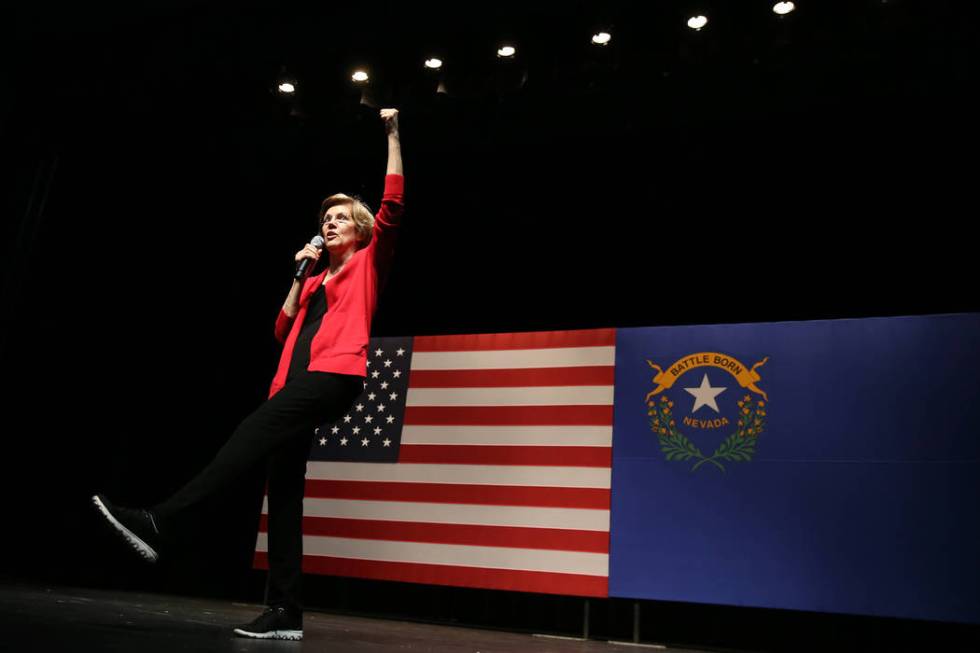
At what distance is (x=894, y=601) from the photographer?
2.88 meters

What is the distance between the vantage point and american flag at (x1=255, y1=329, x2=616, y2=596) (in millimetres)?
3418

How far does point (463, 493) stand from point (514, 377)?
1.89 ft

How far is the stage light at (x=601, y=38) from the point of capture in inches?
148

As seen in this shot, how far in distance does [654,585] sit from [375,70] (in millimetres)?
2820

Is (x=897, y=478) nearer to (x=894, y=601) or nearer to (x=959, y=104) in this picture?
(x=894, y=601)

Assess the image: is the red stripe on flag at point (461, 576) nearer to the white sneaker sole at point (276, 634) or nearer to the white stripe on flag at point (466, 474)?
the white stripe on flag at point (466, 474)

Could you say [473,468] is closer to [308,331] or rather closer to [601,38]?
[308,331]

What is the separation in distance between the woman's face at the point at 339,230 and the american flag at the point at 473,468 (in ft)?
4.97

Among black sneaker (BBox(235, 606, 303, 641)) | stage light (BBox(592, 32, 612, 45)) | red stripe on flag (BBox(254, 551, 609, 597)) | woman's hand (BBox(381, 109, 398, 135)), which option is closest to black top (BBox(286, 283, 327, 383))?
woman's hand (BBox(381, 109, 398, 135))

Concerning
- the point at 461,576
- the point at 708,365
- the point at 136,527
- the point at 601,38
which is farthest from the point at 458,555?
the point at 601,38

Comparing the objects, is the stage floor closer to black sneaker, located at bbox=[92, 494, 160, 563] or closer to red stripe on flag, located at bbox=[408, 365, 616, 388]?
black sneaker, located at bbox=[92, 494, 160, 563]

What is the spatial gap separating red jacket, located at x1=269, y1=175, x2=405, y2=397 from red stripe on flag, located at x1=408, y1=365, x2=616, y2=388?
1.52 metres

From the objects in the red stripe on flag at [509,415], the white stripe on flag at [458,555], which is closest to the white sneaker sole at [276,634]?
the white stripe on flag at [458,555]

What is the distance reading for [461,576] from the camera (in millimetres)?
3506
